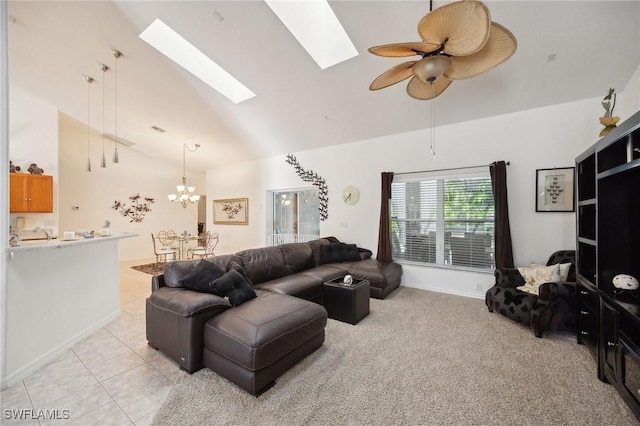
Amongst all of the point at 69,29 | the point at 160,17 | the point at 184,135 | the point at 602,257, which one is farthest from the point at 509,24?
the point at 184,135

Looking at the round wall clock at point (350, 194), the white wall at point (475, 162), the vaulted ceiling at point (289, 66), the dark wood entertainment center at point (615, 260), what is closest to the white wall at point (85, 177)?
the vaulted ceiling at point (289, 66)

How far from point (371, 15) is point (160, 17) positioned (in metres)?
2.61

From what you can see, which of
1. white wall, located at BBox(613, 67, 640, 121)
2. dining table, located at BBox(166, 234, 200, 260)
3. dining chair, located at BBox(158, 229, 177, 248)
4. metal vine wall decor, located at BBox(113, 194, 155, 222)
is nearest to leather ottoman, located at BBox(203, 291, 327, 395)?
white wall, located at BBox(613, 67, 640, 121)

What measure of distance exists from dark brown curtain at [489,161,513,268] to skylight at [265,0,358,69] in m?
2.75

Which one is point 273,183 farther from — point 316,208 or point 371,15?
point 371,15

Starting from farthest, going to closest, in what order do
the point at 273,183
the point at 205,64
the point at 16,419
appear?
the point at 273,183
the point at 205,64
the point at 16,419

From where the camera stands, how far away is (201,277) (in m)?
2.61

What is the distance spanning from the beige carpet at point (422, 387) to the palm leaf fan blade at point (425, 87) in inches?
102

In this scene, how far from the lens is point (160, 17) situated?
3.23m

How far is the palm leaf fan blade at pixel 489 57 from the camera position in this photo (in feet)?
5.75

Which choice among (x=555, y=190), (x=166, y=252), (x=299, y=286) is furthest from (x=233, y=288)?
(x=166, y=252)

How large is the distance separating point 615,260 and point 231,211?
7949 mm

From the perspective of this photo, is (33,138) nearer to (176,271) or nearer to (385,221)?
(176,271)

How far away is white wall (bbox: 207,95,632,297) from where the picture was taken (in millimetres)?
3621
